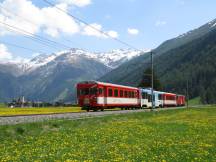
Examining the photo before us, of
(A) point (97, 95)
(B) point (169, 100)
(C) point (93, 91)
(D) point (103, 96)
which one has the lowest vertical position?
(D) point (103, 96)

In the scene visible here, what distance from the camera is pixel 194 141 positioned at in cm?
2147

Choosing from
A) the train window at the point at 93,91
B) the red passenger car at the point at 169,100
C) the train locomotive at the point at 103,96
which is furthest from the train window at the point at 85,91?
the red passenger car at the point at 169,100

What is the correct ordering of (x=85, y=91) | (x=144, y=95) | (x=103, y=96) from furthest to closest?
(x=144, y=95), (x=85, y=91), (x=103, y=96)

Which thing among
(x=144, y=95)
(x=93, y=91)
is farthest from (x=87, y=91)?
(x=144, y=95)

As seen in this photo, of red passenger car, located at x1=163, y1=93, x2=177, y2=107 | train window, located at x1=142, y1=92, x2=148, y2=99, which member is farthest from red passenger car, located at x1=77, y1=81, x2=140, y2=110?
red passenger car, located at x1=163, y1=93, x2=177, y2=107

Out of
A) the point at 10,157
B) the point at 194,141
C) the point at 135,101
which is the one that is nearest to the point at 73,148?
the point at 10,157

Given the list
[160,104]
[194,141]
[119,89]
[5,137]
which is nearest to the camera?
[194,141]

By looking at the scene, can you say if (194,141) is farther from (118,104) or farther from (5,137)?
(118,104)

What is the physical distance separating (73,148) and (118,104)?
51.0 meters

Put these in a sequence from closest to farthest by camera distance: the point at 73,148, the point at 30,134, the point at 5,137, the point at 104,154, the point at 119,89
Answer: the point at 104,154 → the point at 73,148 → the point at 5,137 → the point at 30,134 → the point at 119,89

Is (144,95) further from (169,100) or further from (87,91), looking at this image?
(169,100)

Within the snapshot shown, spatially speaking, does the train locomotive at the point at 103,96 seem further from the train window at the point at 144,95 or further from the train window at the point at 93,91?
the train window at the point at 144,95

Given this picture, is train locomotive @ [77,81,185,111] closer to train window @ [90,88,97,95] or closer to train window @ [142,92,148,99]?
train window @ [90,88,97,95]

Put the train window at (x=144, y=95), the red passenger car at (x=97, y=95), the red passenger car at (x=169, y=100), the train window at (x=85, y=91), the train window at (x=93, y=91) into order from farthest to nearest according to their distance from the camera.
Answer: the red passenger car at (x=169, y=100) < the train window at (x=144, y=95) < the train window at (x=85, y=91) < the red passenger car at (x=97, y=95) < the train window at (x=93, y=91)
